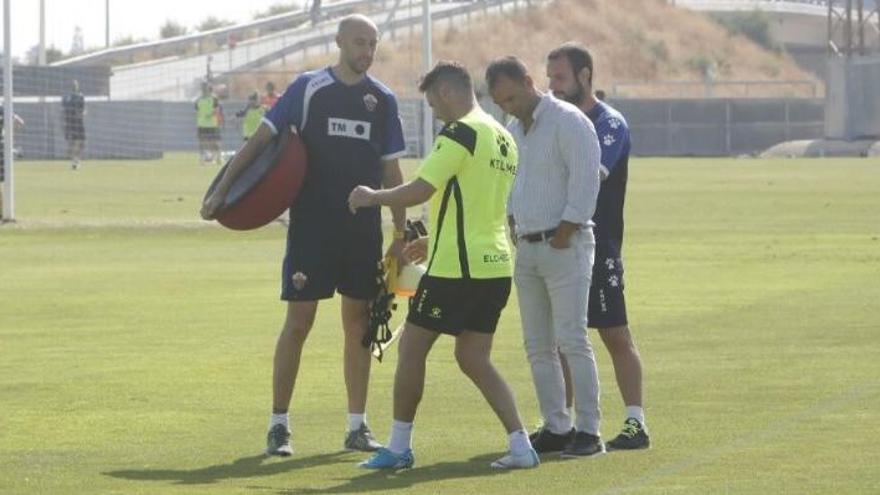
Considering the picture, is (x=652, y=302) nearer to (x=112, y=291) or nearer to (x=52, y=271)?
(x=112, y=291)

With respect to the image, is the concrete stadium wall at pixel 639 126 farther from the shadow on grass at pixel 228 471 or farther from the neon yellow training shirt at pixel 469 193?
the neon yellow training shirt at pixel 469 193

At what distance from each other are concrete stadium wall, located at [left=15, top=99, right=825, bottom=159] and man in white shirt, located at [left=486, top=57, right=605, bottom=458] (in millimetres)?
51550

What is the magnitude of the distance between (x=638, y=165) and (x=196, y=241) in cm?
3129

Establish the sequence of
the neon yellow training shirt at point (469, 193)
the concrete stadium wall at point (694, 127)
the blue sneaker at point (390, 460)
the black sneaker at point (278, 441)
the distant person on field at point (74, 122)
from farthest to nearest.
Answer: the concrete stadium wall at point (694, 127), the distant person on field at point (74, 122), the black sneaker at point (278, 441), the blue sneaker at point (390, 460), the neon yellow training shirt at point (469, 193)

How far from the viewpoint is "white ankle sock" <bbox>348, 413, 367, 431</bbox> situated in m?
11.6

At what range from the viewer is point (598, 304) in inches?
457

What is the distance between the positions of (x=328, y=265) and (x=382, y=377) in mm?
3132

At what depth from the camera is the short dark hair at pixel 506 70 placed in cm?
1082

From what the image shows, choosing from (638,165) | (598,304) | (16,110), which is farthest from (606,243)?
(16,110)

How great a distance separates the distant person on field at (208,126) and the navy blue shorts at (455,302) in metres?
46.4

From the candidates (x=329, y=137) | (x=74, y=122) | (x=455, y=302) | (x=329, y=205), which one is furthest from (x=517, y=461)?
(x=74, y=122)

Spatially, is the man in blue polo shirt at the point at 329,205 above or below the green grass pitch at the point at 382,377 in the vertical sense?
above

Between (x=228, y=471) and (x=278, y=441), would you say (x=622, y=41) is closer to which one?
(x=278, y=441)

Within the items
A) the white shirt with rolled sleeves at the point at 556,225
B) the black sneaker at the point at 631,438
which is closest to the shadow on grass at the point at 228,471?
the white shirt with rolled sleeves at the point at 556,225
